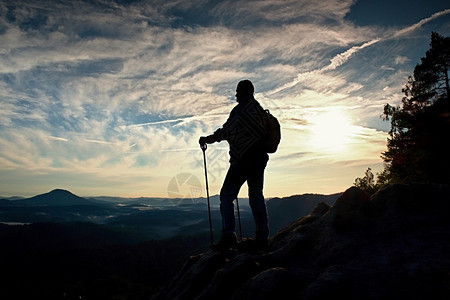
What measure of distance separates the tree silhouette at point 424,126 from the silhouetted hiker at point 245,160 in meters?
25.2

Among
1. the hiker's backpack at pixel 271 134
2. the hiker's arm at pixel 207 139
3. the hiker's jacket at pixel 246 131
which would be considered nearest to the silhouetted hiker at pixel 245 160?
the hiker's jacket at pixel 246 131

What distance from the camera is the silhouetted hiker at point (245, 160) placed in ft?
21.9

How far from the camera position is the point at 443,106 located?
101ft

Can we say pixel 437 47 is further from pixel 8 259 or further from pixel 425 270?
pixel 8 259

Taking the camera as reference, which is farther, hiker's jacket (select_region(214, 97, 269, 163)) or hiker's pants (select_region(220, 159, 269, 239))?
hiker's pants (select_region(220, 159, 269, 239))

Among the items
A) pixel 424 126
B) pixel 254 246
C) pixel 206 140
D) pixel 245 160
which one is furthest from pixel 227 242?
pixel 424 126

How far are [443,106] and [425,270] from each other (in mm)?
33766

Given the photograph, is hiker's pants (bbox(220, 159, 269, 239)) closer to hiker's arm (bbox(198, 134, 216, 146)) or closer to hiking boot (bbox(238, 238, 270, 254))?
hiking boot (bbox(238, 238, 270, 254))

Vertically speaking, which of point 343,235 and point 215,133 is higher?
point 215,133

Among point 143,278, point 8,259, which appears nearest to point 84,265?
point 143,278

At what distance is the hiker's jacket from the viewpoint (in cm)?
665

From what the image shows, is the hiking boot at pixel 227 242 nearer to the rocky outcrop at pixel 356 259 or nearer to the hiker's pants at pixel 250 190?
the hiker's pants at pixel 250 190

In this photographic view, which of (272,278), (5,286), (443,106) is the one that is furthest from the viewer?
(5,286)

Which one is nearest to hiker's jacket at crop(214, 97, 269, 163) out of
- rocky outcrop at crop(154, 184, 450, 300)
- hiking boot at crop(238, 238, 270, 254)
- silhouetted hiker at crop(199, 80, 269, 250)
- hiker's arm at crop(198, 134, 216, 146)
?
silhouetted hiker at crop(199, 80, 269, 250)
